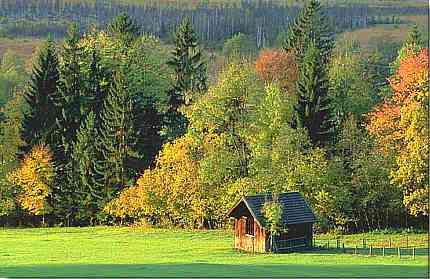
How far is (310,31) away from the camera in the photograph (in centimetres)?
8475

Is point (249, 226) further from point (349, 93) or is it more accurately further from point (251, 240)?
point (349, 93)

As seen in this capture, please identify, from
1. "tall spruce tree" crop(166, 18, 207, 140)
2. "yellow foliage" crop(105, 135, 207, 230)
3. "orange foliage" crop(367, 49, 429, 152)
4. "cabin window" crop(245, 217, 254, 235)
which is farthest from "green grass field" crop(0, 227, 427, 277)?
"tall spruce tree" crop(166, 18, 207, 140)

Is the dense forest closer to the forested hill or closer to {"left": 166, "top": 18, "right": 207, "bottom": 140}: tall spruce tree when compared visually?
{"left": 166, "top": 18, "right": 207, "bottom": 140}: tall spruce tree

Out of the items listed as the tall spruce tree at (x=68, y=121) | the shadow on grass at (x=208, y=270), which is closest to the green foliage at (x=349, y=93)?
the tall spruce tree at (x=68, y=121)

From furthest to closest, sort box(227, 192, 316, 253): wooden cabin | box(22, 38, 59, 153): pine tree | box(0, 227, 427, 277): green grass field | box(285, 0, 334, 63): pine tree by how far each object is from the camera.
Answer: box(285, 0, 334, 63): pine tree
box(22, 38, 59, 153): pine tree
box(227, 192, 316, 253): wooden cabin
box(0, 227, 427, 277): green grass field

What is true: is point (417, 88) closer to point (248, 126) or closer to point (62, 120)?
point (248, 126)

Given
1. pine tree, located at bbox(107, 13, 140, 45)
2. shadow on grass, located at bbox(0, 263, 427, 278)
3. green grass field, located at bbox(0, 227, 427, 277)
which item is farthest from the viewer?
pine tree, located at bbox(107, 13, 140, 45)

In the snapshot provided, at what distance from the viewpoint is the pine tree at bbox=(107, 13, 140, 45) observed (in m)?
80.8

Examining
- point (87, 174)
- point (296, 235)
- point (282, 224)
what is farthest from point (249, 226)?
point (87, 174)

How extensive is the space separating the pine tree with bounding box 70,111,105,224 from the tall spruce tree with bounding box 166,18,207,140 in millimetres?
7713

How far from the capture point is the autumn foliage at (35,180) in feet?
234

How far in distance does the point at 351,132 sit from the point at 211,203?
11825 mm

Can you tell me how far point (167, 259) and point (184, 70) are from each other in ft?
135

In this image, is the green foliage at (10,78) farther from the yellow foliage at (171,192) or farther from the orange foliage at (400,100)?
the orange foliage at (400,100)
